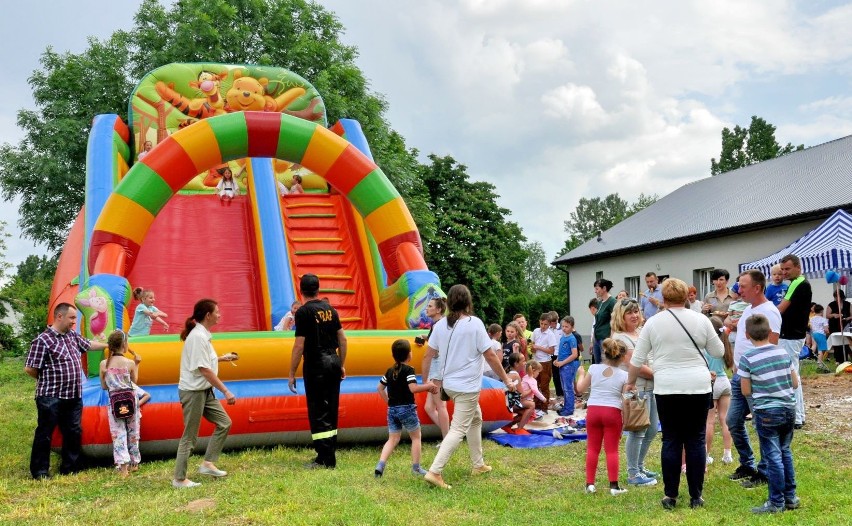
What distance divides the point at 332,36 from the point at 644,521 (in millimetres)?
19409

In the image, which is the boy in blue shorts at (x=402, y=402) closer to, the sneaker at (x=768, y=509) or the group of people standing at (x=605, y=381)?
the group of people standing at (x=605, y=381)

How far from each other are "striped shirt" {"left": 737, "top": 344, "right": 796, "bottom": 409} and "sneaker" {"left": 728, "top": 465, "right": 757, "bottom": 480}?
83cm

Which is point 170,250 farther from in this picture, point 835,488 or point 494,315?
point 494,315

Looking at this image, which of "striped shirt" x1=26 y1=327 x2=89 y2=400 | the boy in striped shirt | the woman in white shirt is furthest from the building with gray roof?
"striped shirt" x1=26 y1=327 x2=89 y2=400

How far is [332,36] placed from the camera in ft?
70.5

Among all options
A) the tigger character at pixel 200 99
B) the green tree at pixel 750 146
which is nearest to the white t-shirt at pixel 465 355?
the tigger character at pixel 200 99

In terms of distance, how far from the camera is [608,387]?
16.1 feet

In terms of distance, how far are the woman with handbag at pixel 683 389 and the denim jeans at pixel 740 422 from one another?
0.76 meters

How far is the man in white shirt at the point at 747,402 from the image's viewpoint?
508cm

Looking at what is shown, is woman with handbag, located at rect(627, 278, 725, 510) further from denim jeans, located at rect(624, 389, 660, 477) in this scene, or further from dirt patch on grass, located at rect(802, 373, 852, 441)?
dirt patch on grass, located at rect(802, 373, 852, 441)

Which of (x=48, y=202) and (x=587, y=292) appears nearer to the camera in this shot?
(x=48, y=202)

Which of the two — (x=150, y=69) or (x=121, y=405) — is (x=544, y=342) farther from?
(x=150, y=69)

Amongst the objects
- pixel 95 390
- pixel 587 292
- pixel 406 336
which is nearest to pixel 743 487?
pixel 406 336

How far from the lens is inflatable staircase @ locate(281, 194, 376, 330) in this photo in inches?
373
